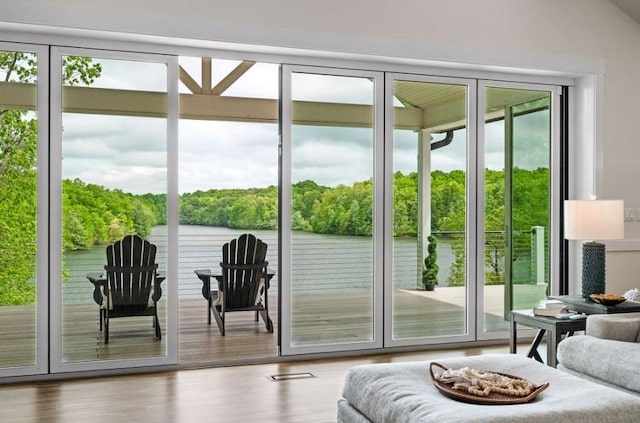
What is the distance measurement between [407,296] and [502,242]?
104 cm

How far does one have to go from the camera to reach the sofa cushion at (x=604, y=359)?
3.27 m

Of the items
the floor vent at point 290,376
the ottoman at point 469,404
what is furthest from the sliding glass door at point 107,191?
the ottoman at point 469,404

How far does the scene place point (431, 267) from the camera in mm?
5477

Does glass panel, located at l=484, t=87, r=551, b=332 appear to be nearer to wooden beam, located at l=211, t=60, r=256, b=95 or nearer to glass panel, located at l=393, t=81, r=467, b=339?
glass panel, located at l=393, t=81, r=467, b=339

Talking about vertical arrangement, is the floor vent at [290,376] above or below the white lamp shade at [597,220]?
below

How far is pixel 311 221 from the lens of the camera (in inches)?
203

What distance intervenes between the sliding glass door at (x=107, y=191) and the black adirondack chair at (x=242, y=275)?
167cm

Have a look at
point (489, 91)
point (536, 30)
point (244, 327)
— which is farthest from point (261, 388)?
point (536, 30)

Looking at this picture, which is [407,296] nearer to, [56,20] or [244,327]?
[244,327]

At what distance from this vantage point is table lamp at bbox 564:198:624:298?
179 inches

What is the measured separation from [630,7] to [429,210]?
2.62 metres

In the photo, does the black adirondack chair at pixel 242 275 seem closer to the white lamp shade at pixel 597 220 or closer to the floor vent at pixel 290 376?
the floor vent at pixel 290 376

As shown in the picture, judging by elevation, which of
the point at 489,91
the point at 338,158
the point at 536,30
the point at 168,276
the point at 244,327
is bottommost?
the point at 244,327

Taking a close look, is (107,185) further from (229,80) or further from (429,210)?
(229,80)
